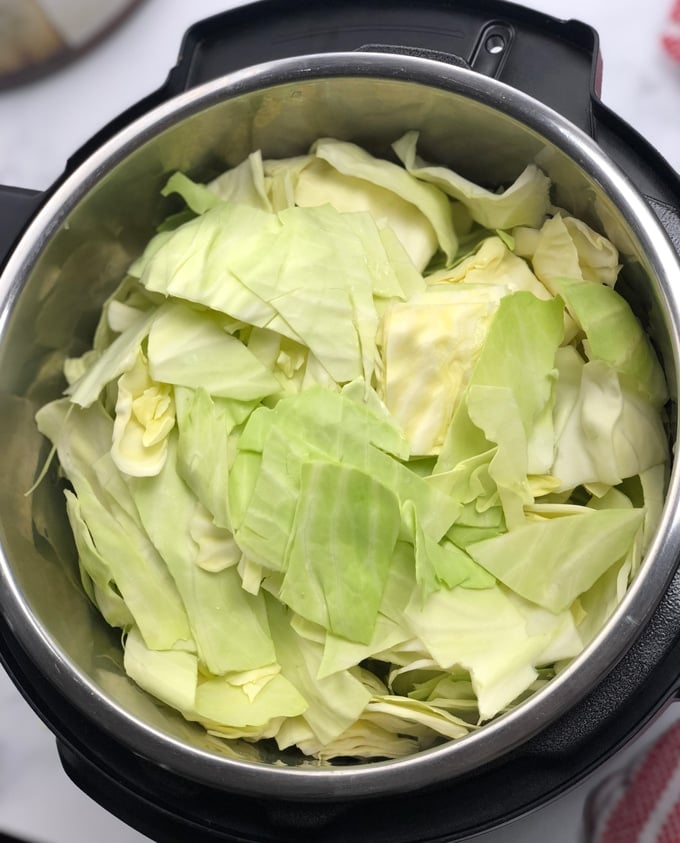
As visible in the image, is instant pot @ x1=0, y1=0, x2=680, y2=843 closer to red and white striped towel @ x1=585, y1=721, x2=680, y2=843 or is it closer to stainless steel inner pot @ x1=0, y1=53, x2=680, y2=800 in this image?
stainless steel inner pot @ x1=0, y1=53, x2=680, y2=800

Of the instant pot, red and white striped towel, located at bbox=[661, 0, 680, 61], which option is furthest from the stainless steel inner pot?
red and white striped towel, located at bbox=[661, 0, 680, 61]

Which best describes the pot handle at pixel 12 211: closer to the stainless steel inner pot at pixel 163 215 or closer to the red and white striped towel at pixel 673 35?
the stainless steel inner pot at pixel 163 215

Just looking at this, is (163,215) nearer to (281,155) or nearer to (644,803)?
(281,155)

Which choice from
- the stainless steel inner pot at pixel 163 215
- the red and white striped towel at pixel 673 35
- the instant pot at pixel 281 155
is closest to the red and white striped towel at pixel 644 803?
the instant pot at pixel 281 155

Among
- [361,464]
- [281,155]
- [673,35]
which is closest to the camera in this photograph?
[361,464]

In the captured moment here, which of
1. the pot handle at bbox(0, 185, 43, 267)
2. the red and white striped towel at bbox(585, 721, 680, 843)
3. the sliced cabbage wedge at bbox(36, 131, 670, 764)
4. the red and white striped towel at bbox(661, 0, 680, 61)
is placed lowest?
the red and white striped towel at bbox(585, 721, 680, 843)

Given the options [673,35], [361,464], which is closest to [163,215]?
[361,464]

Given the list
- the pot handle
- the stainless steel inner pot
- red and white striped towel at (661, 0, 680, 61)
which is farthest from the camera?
red and white striped towel at (661, 0, 680, 61)

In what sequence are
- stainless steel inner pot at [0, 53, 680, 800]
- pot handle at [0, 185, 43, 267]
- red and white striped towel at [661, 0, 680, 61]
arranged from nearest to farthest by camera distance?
stainless steel inner pot at [0, 53, 680, 800], pot handle at [0, 185, 43, 267], red and white striped towel at [661, 0, 680, 61]

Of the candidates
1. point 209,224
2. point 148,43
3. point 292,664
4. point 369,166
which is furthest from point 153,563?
point 148,43
